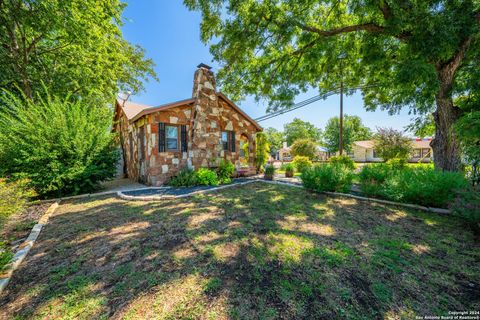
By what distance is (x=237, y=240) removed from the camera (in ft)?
10.1

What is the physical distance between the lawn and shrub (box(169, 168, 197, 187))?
3.68 m

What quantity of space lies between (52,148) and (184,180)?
4685 mm

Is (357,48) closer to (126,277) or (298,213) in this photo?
(298,213)

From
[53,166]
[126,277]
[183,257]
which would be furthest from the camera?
[53,166]

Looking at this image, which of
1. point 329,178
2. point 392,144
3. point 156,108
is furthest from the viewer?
point 392,144

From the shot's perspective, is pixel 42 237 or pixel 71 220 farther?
pixel 71 220

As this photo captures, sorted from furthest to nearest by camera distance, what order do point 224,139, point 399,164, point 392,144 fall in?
point 392,144, point 224,139, point 399,164

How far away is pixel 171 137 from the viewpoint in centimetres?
862

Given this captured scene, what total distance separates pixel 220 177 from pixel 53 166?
619 cm

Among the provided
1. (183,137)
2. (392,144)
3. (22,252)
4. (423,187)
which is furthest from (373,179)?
(392,144)

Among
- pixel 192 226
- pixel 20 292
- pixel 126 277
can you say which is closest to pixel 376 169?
pixel 192 226

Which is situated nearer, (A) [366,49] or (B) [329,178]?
(B) [329,178]

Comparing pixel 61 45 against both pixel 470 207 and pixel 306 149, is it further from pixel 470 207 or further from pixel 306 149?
pixel 306 149

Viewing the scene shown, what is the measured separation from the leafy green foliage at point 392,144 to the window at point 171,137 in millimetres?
16440
